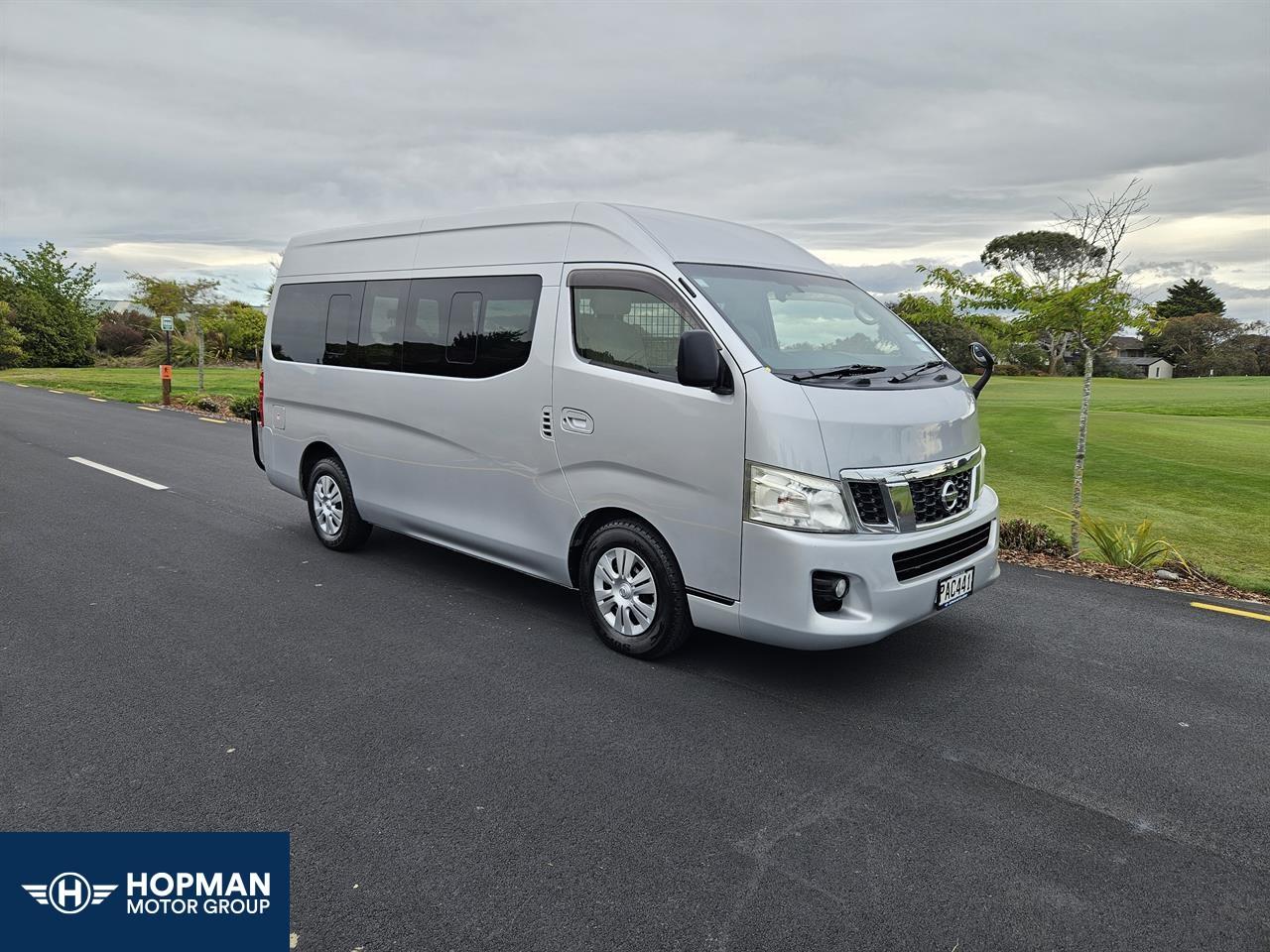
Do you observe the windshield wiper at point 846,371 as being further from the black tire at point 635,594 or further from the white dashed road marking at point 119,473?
the white dashed road marking at point 119,473

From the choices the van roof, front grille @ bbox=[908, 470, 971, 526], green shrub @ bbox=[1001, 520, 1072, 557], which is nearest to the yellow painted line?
green shrub @ bbox=[1001, 520, 1072, 557]

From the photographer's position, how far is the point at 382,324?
604cm

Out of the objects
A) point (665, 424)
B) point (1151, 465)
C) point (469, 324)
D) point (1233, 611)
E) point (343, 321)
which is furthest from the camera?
point (1151, 465)

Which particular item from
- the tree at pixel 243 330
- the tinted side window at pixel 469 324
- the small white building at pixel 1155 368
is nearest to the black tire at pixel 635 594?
the tinted side window at pixel 469 324

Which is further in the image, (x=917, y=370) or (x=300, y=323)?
(x=300, y=323)

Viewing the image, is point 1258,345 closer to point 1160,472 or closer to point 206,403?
point 1160,472

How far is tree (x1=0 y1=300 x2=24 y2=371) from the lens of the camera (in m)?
43.6

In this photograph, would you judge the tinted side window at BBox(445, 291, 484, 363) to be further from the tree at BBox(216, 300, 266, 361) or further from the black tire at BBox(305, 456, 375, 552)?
the tree at BBox(216, 300, 266, 361)

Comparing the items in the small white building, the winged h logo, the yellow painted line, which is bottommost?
the winged h logo

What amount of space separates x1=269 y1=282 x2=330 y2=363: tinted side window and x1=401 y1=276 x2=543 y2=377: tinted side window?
3.87 feet

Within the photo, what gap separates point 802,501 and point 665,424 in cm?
80

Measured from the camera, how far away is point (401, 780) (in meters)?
3.44

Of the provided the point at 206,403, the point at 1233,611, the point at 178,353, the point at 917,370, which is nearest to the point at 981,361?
the point at 917,370

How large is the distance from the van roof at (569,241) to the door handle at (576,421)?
0.84 meters
